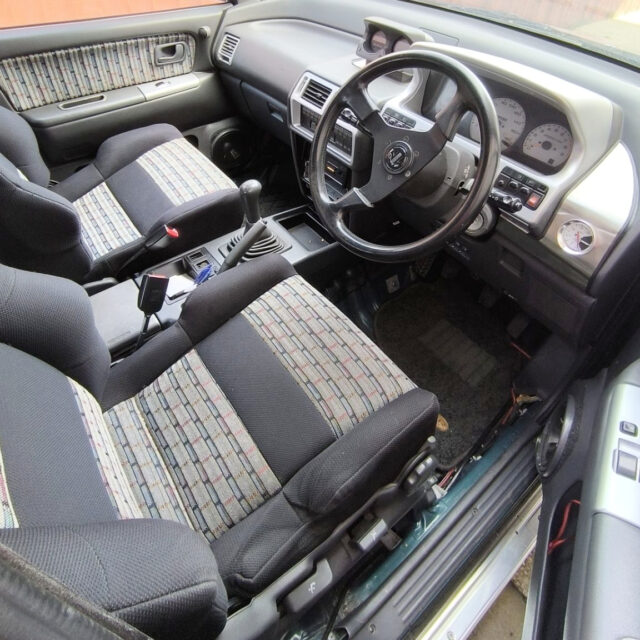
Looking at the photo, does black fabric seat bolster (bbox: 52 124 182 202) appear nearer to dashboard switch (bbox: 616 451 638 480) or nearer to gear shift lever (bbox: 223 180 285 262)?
gear shift lever (bbox: 223 180 285 262)

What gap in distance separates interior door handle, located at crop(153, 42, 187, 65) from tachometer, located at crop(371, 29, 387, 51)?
970 mm

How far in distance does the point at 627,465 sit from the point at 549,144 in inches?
26.2

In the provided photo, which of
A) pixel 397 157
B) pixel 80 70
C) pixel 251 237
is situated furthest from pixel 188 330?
pixel 80 70

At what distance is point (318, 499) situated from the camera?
2.85 ft

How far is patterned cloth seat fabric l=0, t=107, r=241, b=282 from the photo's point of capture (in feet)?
4.17

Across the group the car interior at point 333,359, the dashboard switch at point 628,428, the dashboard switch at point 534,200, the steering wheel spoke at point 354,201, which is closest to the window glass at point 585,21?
the car interior at point 333,359

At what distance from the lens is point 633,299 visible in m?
1.11

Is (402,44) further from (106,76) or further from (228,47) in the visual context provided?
(106,76)

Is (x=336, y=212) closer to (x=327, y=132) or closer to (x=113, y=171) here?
(x=327, y=132)

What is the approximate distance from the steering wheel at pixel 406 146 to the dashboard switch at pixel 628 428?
1.51 feet

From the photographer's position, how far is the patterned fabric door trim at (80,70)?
66.3 inches

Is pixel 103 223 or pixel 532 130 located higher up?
pixel 532 130

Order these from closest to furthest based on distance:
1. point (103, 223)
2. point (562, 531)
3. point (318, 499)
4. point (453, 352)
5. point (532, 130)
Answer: point (318, 499) → point (562, 531) → point (532, 130) → point (103, 223) → point (453, 352)

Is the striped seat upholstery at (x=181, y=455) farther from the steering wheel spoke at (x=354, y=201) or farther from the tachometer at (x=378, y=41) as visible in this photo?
the tachometer at (x=378, y=41)
